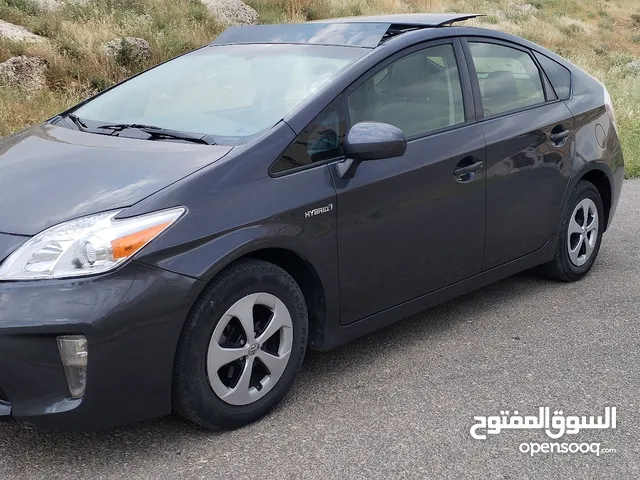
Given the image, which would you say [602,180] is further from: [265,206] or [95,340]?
[95,340]

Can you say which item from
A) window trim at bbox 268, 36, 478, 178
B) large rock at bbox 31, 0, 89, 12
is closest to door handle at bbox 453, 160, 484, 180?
window trim at bbox 268, 36, 478, 178

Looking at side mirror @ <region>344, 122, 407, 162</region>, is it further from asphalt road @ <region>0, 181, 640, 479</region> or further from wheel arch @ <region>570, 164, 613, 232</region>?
wheel arch @ <region>570, 164, 613, 232</region>

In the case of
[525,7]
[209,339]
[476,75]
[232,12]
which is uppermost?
[476,75]

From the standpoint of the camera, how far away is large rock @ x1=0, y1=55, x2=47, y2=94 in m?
9.91

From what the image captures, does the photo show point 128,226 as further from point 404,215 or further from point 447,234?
point 447,234

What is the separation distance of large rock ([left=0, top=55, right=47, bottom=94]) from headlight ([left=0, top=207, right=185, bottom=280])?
7340mm

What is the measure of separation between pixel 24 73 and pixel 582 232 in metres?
7.79

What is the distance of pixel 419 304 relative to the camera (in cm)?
406

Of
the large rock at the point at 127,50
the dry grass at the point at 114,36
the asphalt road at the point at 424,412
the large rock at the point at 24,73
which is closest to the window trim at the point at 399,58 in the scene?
the asphalt road at the point at 424,412

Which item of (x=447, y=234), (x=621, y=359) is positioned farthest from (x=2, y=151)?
(x=621, y=359)

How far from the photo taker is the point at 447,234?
13.3 ft

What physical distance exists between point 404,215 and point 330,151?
49cm

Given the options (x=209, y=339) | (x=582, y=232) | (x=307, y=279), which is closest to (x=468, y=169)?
(x=307, y=279)

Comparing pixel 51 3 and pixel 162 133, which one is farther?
pixel 51 3
